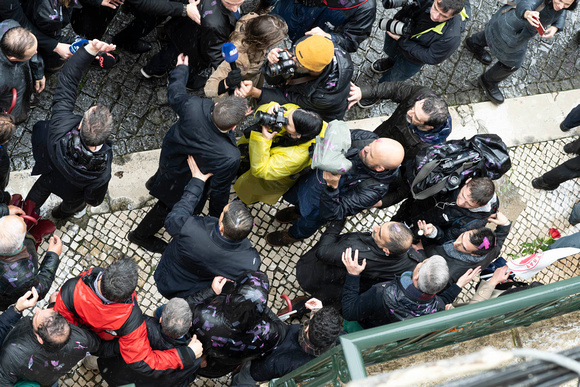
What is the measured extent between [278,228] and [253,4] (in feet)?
9.56

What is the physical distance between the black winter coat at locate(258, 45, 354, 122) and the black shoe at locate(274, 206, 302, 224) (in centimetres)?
119

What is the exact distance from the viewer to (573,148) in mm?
7125

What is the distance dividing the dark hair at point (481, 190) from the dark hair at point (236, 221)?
2.03 metres

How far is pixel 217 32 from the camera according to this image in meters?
5.16

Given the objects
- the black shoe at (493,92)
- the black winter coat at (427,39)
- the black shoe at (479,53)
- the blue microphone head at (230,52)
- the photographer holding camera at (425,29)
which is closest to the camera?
the blue microphone head at (230,52)

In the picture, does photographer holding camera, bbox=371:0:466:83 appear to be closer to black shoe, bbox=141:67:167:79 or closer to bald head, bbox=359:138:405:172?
bald head, bbox=359:138:405:172

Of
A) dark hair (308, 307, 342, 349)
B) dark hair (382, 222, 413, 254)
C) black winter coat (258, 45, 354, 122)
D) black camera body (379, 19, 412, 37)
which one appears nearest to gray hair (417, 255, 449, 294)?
dark hair (382, 222, 413, 254)

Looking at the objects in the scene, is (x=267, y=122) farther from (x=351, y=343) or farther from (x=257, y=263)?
(x=351, y=343)

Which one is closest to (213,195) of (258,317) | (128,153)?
(258,317)

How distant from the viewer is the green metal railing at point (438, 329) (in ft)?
8.39

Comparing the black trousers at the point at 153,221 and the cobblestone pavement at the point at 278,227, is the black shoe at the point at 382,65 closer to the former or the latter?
the cobblestone pavement at the point at 278,227

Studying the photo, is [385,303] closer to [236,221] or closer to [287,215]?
[236,221]

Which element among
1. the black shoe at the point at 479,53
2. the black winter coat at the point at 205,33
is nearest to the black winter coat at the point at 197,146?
the black winter coat at the point at 205,33

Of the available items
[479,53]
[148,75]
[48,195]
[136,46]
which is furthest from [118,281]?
[479,53]
